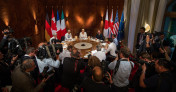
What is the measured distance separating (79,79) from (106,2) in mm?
5775

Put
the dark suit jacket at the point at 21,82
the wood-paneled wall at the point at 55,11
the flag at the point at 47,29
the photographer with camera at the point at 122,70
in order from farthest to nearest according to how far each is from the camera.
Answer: the flag at the point at 47,29 → the wood-paneled wall at the point at 55,11 → the photographer with camera at the point at 122,70 → the dark suit jacket at the point at 21,82

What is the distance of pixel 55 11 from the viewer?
6793 mm

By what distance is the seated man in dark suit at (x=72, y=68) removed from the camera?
2473 millimetres

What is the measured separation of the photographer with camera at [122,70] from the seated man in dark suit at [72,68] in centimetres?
79

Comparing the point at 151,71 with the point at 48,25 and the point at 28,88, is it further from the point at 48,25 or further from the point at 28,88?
the point at 48,25

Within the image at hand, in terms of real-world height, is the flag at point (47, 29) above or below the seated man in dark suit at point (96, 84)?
above

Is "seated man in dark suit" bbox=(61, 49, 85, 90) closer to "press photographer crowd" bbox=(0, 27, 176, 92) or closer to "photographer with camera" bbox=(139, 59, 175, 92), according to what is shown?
"press photographer crowd" bbox=(0, 27, 176, 92)

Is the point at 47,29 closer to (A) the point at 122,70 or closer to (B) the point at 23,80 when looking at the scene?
(B) the point at 23,80

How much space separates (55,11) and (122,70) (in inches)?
234

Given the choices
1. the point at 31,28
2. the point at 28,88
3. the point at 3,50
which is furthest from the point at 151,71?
the point at 31,28

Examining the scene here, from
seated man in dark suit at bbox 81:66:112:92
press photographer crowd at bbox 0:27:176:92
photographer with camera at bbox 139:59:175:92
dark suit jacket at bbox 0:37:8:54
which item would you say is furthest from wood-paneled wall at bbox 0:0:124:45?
photographer with camera at bbox 139:59:175:92

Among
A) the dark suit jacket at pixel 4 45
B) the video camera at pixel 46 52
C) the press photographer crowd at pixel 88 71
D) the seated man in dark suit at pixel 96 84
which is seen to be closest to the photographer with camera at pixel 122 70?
the press photographer crowd at pixel 88 71

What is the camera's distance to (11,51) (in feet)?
10.3

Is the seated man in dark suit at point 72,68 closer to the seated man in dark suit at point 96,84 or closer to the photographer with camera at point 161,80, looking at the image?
the seated man in dark suit at point 96,84
